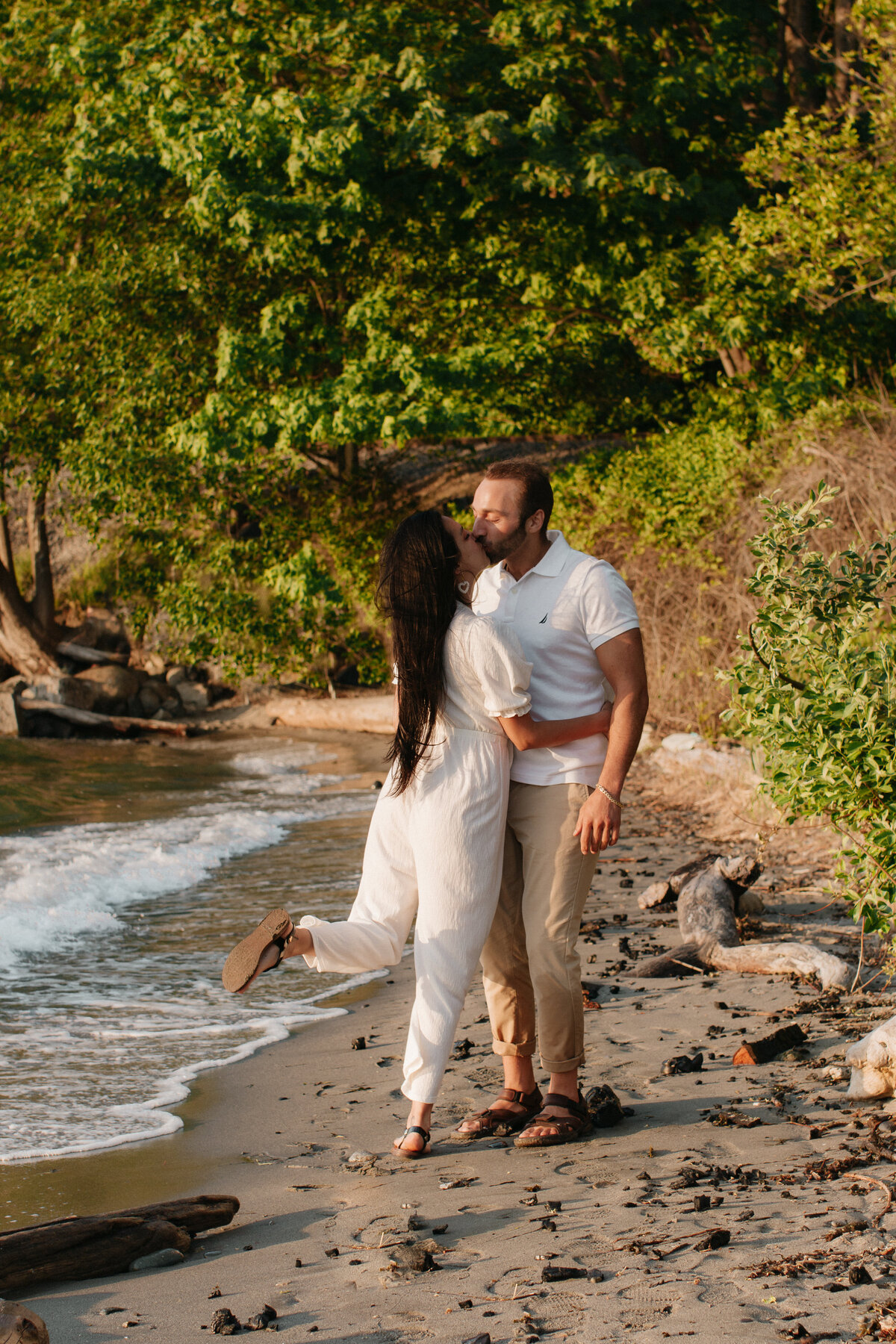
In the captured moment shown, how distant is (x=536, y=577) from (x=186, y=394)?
13221 mm

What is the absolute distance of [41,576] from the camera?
21.5m

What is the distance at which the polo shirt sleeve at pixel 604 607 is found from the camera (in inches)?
145

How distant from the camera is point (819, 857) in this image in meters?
7.32

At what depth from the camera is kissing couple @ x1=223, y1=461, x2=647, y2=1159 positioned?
359 centimetres

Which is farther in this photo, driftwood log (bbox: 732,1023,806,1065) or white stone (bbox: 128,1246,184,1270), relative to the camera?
driftwood log (bbox: 732,1023,806,1065)

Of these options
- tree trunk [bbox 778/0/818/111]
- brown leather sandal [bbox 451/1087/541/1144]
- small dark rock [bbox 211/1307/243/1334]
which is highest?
tree trunk [bbox 778/0/818/111]

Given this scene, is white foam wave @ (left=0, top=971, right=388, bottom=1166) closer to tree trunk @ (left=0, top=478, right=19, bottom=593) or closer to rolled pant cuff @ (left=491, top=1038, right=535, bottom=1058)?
rolled pant cuff @ (left=491, top=1038, right=535, bottom=1058)

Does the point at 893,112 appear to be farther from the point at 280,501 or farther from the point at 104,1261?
the point at 104,1261

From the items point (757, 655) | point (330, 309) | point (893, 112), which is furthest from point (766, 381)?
point (757, 655)

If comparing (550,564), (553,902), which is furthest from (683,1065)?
(550,564)

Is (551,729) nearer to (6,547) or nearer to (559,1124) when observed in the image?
(559,1124)

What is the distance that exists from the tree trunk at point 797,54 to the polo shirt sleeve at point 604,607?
14987mm

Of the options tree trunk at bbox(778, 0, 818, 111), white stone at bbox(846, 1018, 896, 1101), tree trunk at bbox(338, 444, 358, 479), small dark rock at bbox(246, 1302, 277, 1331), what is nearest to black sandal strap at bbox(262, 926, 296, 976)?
small dark rock at bbox(246, 1302, 277, 1331)

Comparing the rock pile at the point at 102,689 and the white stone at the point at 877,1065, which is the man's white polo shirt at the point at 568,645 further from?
the rock pile at the point at 102,689
